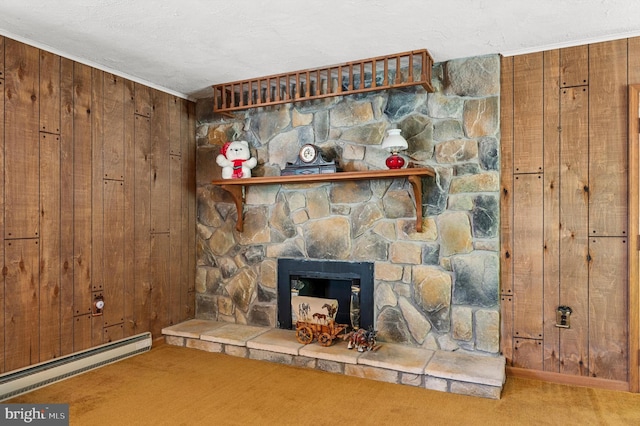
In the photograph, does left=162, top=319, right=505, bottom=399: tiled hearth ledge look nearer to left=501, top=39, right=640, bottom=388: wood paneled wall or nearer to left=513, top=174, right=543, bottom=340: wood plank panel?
left=513, top=174, right=543, bottom=340: wood plank panel

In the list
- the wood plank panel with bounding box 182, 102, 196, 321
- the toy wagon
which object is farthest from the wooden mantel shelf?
the toy wagon

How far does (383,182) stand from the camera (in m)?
3.29

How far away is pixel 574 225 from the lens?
9.25ft

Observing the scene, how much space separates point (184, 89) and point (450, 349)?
118 inches

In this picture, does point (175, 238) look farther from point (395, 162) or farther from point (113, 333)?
point (395, 162)

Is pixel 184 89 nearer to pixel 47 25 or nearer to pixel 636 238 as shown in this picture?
pixel 47 25

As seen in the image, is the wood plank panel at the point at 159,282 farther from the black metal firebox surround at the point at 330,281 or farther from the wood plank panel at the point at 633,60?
the wood plank panel at the point at 633,60

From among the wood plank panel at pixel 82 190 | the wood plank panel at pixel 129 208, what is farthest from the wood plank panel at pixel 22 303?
the wood plank panel at pixel 129 208

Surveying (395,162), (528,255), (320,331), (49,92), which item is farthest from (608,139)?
(49,92)

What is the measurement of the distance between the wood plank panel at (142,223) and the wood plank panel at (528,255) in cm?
282

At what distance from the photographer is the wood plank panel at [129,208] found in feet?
11.2

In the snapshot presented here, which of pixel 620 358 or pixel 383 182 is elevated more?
pixel 383 182

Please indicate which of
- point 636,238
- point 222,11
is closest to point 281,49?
point 222,11

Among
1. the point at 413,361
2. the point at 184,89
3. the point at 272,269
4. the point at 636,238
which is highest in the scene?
the point at 184,89
